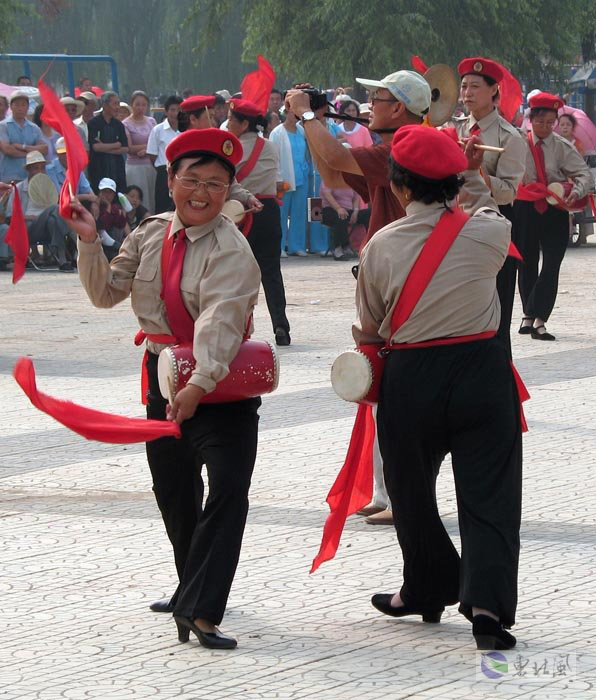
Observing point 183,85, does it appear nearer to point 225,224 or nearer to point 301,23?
point 301,23

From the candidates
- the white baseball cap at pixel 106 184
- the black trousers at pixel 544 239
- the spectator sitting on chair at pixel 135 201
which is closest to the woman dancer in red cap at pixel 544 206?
the black trousers at pixel 544 239

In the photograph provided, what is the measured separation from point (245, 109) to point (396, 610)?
6192 mm

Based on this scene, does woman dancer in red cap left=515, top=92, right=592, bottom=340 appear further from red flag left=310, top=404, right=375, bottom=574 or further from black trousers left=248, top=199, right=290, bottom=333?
red flag left=310, top=404, right=375, bottom=574

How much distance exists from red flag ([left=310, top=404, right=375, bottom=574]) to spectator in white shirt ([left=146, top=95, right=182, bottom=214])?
49.0ft

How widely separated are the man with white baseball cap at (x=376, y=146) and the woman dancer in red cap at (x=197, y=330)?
4.54ft

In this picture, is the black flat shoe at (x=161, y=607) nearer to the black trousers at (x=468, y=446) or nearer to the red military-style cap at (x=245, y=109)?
the black trousers at (x=468, y=446)

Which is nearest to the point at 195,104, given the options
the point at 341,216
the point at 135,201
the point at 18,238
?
the point at 18,238

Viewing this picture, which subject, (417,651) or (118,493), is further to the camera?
(118,493)

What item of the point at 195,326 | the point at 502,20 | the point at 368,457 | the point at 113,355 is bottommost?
the point at 113,355

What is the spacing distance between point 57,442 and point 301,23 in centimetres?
2297

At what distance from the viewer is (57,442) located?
8.67 m

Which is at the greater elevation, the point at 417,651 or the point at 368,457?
the point at 368,457

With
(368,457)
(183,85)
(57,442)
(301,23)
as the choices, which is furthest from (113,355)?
(183,85)

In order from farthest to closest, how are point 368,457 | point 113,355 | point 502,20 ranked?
point 502,20, point 113,355, point 368,457
